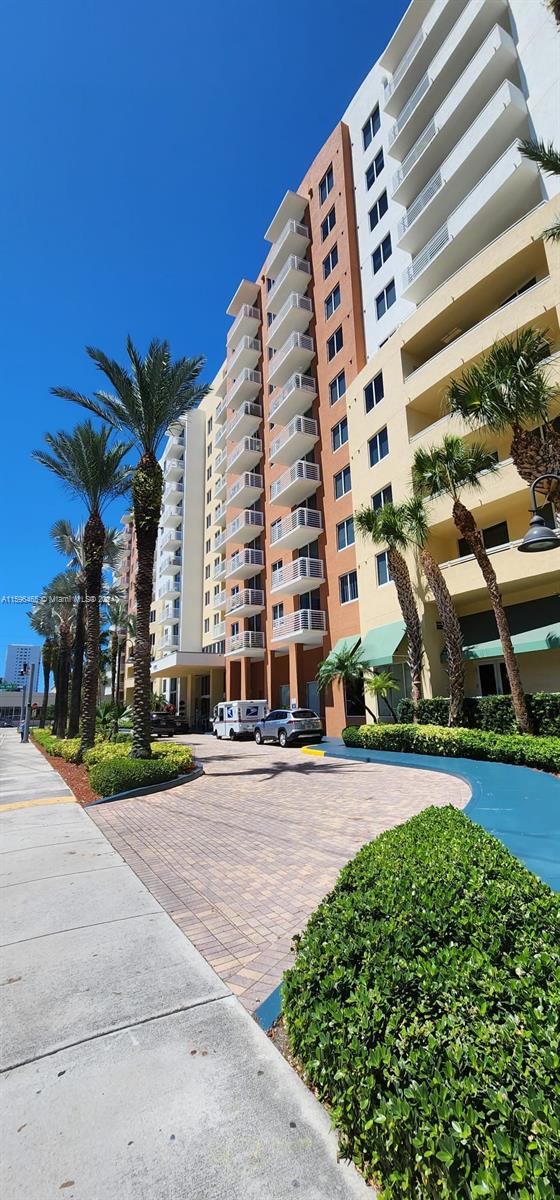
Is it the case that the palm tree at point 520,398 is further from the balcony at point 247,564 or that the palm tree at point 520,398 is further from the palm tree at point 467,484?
the balcony at point 247,564

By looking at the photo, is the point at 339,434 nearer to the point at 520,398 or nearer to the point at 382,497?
the point at 382,497

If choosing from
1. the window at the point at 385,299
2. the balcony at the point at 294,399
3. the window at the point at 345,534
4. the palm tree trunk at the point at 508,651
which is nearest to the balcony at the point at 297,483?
the window at the point at 345,534

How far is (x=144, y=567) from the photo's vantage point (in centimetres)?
1614

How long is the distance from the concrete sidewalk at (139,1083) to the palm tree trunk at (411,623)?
49.4 feet

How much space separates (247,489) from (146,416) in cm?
2035

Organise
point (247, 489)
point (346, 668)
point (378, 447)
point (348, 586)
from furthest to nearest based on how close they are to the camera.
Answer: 1. point (247, 489)
2. point (348, 586)
3. point (378, 447)
4. point (346, 668)

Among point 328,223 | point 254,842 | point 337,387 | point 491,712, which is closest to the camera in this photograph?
point 254,842

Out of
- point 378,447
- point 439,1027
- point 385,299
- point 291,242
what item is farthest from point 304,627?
point 439,1027

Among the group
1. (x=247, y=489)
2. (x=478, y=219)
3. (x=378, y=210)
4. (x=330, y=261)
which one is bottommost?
(x=247, y=489)

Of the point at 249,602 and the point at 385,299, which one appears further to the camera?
the point at 249,602

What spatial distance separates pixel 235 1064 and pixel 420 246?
89.3ft

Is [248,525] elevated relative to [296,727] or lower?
elevated

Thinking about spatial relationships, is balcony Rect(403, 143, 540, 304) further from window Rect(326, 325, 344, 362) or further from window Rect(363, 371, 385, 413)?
window Rect(326, 325, 344, 362)

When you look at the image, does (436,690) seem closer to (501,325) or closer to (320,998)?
(501,325)
